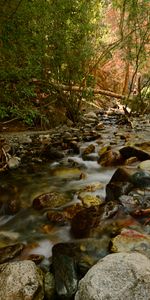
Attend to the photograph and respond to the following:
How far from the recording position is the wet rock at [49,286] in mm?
2670

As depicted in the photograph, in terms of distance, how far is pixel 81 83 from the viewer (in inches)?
411

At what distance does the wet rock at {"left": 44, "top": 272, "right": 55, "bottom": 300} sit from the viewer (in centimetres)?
267

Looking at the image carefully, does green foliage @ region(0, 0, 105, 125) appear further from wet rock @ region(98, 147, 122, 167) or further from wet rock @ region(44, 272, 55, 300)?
wet rock @ region(44, 272, 55, 300)

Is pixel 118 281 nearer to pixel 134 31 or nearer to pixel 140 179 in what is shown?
pixel 140 179

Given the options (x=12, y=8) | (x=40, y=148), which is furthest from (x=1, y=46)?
(x=40, y=148)

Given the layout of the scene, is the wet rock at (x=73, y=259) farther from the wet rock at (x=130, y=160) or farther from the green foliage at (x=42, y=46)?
the green foliage at (x=42, y=46)

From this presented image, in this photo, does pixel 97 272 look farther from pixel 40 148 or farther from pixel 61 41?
pixel 61 41

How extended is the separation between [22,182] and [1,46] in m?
2.61

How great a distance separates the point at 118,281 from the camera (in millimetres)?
2309

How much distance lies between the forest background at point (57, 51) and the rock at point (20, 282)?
315 cm

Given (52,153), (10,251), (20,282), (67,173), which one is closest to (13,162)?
(52,153)

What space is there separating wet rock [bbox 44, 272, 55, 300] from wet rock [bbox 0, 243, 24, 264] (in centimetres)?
53

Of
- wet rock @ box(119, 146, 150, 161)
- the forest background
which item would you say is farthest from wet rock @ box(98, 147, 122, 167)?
the forest background

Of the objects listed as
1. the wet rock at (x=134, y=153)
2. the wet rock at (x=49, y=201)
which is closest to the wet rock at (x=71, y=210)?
the wet rock at (x=49, y=201)
